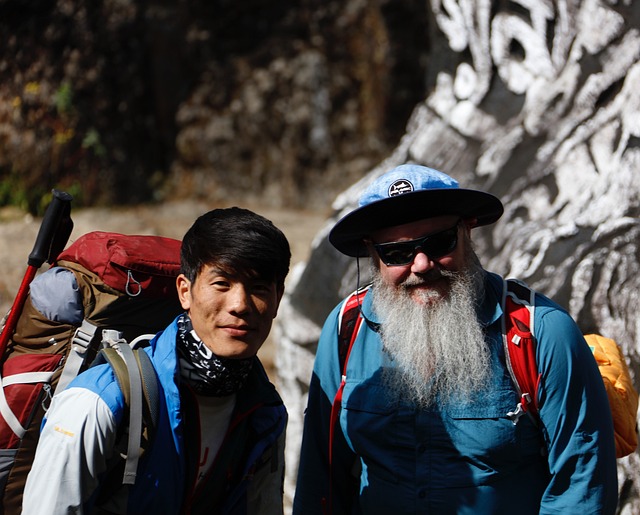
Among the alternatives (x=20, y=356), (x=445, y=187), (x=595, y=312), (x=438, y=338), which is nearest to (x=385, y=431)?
(x=438, y=338)

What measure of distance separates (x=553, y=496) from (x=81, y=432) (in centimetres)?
125

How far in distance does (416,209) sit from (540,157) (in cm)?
273

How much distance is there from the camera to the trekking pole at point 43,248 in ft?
8.53

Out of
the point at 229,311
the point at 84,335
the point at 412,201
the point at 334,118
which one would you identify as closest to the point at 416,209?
the point at 412,201

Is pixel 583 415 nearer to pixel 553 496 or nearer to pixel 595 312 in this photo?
pixel 553 496

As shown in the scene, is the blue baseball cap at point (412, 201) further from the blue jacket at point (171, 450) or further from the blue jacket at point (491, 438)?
the blue jacket at point (171, 450)

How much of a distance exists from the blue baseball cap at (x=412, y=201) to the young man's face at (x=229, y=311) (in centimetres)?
39

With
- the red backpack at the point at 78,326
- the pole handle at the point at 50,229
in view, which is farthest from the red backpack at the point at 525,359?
the pole handle at the point at 50,229

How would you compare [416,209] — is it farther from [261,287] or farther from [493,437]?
[493,437]

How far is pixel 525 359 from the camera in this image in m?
2.21

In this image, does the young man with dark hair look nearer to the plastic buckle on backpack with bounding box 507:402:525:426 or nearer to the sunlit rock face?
the plastic buckle on backpack with bounding box 507:402:525:426

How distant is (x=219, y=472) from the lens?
2238 mm

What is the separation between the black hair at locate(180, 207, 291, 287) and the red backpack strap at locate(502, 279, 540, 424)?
0.65 metres

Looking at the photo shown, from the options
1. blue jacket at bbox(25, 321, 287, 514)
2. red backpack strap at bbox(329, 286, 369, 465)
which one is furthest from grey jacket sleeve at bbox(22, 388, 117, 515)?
red backpack strap at bbox(329, 286, 369, 465)
